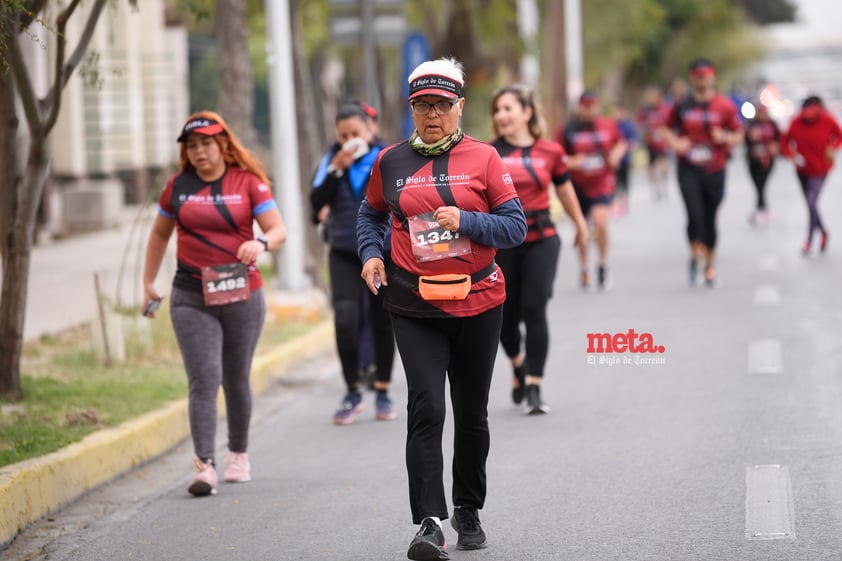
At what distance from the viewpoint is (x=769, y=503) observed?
6.82m

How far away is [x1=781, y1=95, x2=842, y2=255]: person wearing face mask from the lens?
687 inches

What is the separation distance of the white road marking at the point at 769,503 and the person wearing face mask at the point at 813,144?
10501mm

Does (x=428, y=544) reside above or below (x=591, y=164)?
below

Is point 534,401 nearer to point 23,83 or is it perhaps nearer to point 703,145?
point 23,83

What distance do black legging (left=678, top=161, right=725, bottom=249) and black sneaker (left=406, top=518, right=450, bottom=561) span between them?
9414 millimetres

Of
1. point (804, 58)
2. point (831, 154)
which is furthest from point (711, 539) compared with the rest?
point (804, 58)

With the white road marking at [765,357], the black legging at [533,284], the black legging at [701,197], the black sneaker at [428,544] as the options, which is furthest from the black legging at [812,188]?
the black sneaker at [428,544]

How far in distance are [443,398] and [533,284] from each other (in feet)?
10.9

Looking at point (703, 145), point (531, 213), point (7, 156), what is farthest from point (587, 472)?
point (703, 145)

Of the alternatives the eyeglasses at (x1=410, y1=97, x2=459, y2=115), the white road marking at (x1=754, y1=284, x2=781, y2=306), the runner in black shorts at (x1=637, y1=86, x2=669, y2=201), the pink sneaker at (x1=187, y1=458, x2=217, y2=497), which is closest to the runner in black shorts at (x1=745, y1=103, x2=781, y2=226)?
the white road marking at (x1=754, y1=284, x2=781, y2=306)

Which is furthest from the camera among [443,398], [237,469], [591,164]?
[591,164]

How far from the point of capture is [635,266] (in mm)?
18203

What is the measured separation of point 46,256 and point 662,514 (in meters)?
14.8

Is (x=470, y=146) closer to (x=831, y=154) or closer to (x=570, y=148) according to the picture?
(x=570, y=148)
